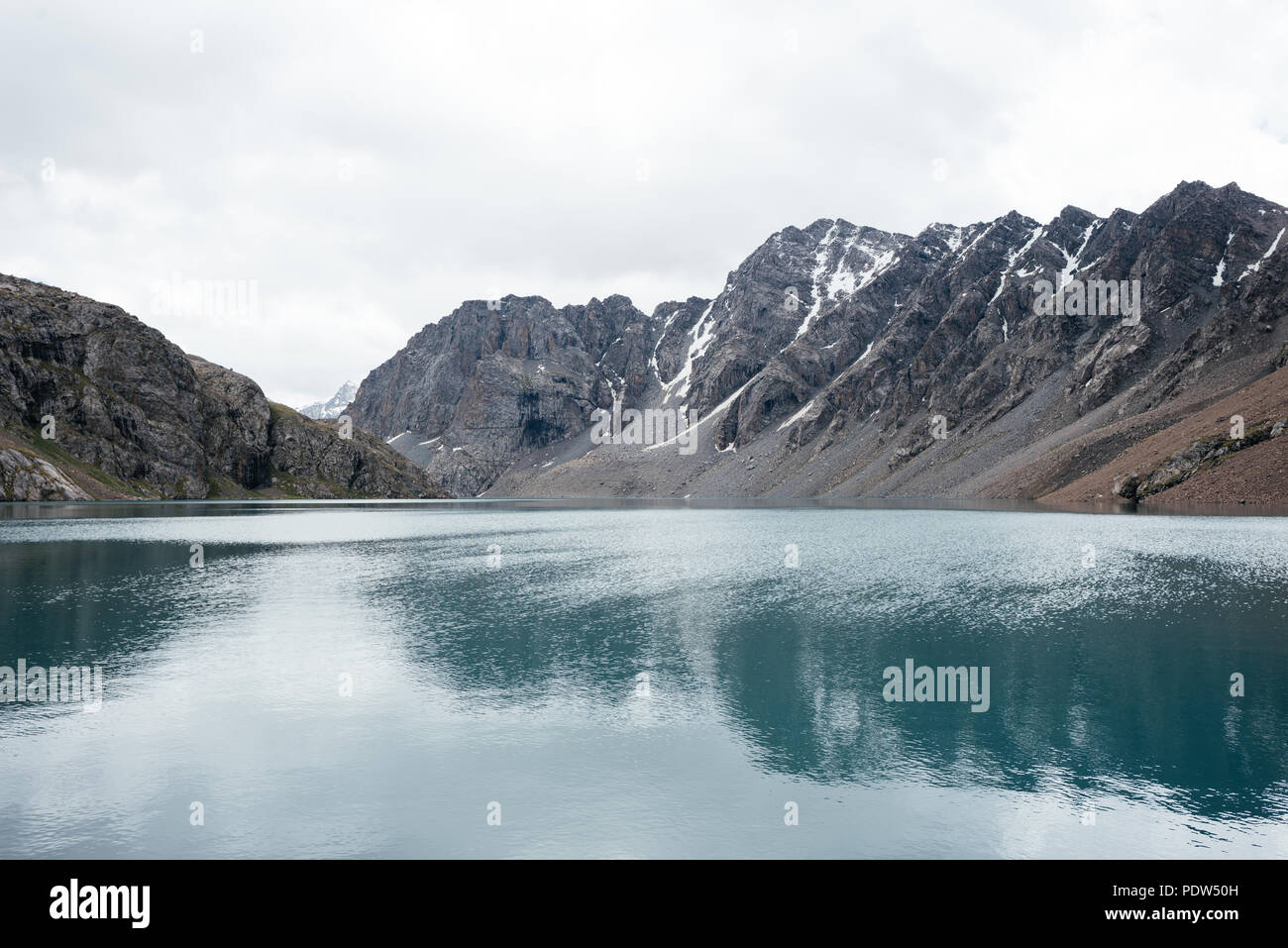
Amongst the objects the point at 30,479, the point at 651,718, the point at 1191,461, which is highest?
the point at 30,479

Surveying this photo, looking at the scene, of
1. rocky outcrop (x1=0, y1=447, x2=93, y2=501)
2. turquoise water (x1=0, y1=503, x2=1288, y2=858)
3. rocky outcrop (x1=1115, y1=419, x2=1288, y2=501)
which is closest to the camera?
turquoise water (x1=0, y1=503, x2=1288, y2=858)

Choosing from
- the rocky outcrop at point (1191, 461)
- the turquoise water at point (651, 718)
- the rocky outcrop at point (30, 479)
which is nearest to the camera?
the turquoise water at point (651, 718)

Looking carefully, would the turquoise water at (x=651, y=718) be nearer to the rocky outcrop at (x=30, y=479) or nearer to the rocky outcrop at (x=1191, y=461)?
the rocky outcrop at (x=1191, y=461)

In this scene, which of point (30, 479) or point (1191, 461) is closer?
point (1191, 461)

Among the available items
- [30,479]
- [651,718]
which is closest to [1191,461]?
[651,718]

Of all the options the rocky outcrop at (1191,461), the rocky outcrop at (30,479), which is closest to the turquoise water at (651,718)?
the rocky outcrop at (1191,461)

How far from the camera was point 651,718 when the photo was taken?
89.6 ft

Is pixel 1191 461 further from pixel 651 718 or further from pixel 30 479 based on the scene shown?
pixel 30 479

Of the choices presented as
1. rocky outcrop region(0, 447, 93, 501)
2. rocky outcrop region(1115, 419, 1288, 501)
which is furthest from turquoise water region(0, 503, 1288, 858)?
rocky outcrop region(0, 447, 93, 501)

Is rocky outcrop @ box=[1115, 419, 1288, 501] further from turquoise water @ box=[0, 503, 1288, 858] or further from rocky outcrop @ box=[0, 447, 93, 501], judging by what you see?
rocky outcrop @ box=[0, 447, 93, 501]

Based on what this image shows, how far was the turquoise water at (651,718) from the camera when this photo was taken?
61.3ft

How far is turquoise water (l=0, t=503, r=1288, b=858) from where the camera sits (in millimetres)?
18672
